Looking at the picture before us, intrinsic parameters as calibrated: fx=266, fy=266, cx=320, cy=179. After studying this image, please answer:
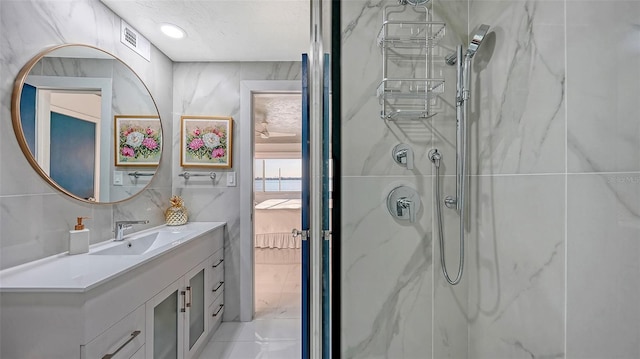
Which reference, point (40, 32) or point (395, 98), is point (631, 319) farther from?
point (40, 32)

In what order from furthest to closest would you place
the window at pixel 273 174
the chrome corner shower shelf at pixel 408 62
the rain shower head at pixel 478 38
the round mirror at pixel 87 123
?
the window at pixel 273 174, the round mirror at pixel 87 123, the chrome corner shower shelf at pixel 408 62, the rain shower head at pixel 478 38

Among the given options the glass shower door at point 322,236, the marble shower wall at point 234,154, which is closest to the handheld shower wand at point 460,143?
the glass shower door at point 322,236

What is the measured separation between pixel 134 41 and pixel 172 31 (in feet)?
0.86

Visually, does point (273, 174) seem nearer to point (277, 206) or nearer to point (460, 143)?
point (277, 206)

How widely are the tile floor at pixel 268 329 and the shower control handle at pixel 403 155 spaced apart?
1.49m

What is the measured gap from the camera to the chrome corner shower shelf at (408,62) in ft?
3.21

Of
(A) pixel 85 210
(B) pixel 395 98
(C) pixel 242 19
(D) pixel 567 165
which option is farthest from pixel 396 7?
(A) pixel 85 210

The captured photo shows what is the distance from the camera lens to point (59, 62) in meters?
1.28

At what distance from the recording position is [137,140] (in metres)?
1.83

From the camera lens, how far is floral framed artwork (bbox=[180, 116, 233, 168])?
7.02 ft

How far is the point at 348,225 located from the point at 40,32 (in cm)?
160

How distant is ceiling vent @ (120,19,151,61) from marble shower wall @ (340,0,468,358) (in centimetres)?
153

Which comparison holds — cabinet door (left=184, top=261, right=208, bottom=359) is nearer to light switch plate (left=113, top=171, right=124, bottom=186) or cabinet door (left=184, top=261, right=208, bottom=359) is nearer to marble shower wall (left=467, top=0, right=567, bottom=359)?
light switch plate (left=113, top=171, right=124, bottom=186)

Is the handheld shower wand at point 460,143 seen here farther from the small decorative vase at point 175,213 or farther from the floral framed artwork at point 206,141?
the small decorative vase at point 175,213
